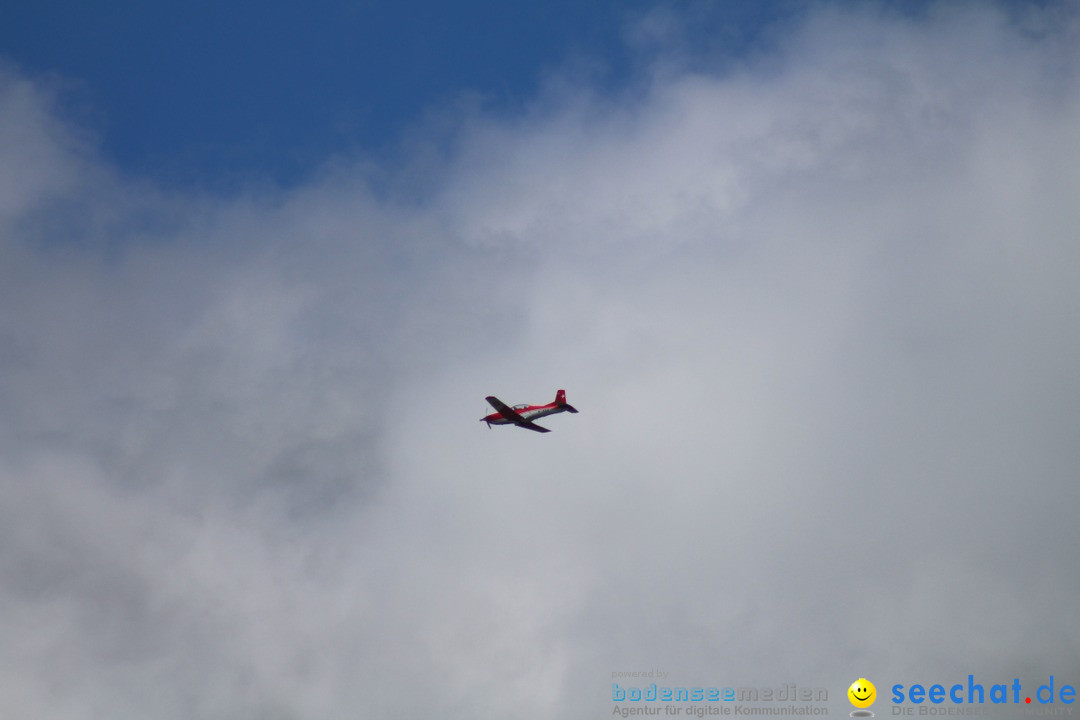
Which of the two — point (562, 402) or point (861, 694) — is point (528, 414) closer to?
point (562, 402)

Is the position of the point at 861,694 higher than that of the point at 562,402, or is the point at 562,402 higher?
the point at 562,402

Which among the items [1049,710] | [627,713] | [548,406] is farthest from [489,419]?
[1049,710]

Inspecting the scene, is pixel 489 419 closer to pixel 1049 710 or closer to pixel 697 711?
pixel 697 711

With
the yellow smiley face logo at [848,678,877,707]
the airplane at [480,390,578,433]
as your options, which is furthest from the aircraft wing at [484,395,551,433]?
the yellow smiley face logo at [848,678,877,707]

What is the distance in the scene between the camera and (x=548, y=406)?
138 m

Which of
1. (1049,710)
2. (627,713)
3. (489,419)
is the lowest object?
(627,713)

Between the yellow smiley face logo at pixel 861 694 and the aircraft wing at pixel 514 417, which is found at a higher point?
the aircraft wing at pixel 514 417

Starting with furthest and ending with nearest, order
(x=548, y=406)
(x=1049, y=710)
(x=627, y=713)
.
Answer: (x=1049, y=710)
(x=627, y=713)
(x=548, y=406)

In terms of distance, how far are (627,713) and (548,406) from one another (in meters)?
57.4

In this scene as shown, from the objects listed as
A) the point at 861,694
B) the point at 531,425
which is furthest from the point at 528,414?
the point at 861,694

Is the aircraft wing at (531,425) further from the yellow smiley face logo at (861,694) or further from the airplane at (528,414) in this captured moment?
the yellow smiley face logo at (861,694)

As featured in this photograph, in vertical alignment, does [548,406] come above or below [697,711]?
above

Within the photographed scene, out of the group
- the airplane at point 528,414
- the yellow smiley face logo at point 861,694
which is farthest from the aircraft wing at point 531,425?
the yellow smiley face logo at point 861,694

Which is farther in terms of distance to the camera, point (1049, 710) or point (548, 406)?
point (1049, 710)
